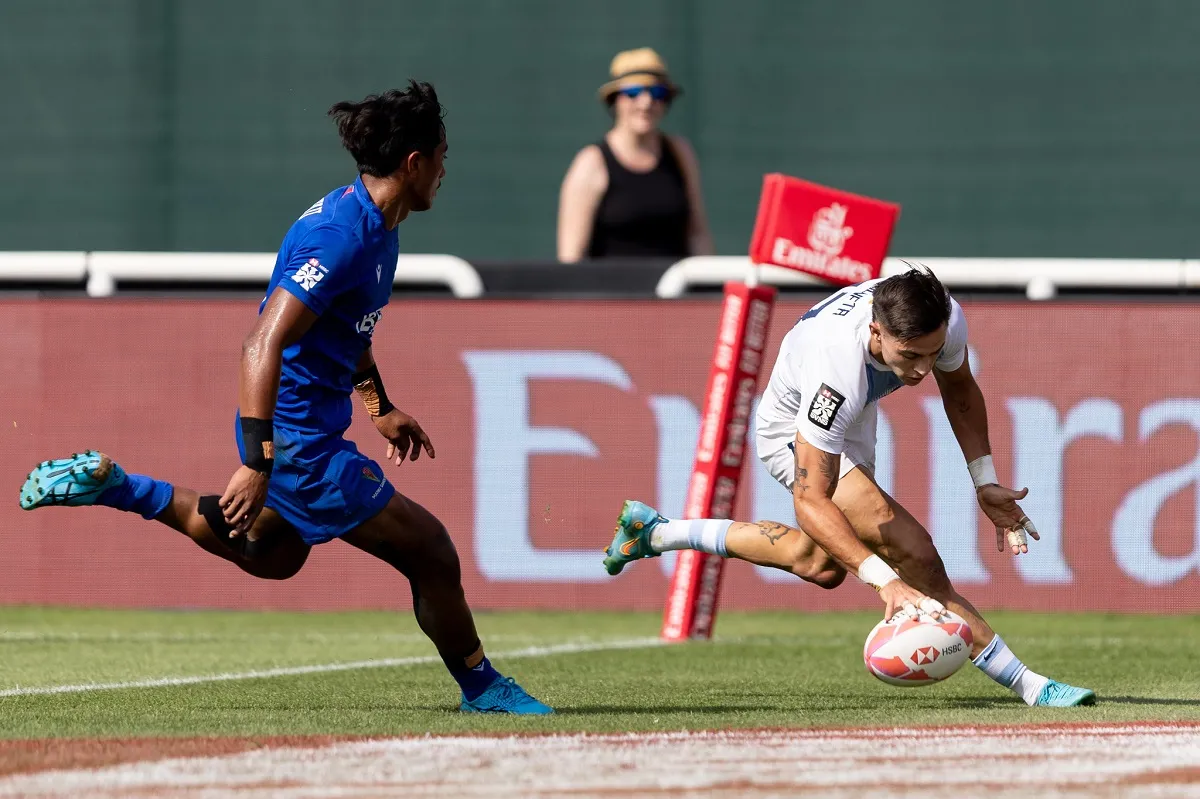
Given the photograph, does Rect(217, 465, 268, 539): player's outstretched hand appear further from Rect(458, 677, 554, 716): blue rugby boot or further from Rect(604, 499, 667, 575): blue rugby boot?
Rect(604, 499, 667, 575): blue rugby boot

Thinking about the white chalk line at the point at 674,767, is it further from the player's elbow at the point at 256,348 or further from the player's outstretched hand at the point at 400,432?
the player's outstretched hand at the point at 400,432

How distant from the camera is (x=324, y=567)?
35.1 feet

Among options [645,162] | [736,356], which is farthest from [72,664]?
[645,162]

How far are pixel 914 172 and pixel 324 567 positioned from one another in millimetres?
4529

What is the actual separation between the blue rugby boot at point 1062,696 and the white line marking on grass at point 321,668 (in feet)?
8.52

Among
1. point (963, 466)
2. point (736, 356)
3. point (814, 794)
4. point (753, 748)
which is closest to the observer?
point (814, 794)

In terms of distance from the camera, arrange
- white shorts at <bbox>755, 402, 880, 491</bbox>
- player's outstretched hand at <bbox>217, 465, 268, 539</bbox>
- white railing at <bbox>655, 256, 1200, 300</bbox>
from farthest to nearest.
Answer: white railing at <bbox>655, 256, 1200, 300</bbox>, white shorts at <bbox>755, 402, 880, 491</bbox>, player's outstretched hand at <bbox>217, 465, 268, 539</bbox>

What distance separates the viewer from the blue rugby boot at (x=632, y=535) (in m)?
7.56

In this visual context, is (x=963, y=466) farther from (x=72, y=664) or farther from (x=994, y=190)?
(x=72, y=664)

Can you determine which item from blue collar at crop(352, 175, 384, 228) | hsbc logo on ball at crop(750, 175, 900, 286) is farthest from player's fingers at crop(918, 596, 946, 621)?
hsbc logo on ball at crop(750, 175, 900, 286)

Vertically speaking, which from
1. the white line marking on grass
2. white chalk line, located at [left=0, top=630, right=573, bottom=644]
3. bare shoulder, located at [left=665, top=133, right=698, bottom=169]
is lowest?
white chalk line, located at [left=0, top=630, right=573, bottom=644]

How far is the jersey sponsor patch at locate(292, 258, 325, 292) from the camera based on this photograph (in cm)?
601

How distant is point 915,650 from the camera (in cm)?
630

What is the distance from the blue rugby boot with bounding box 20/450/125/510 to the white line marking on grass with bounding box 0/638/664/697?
1165mm
